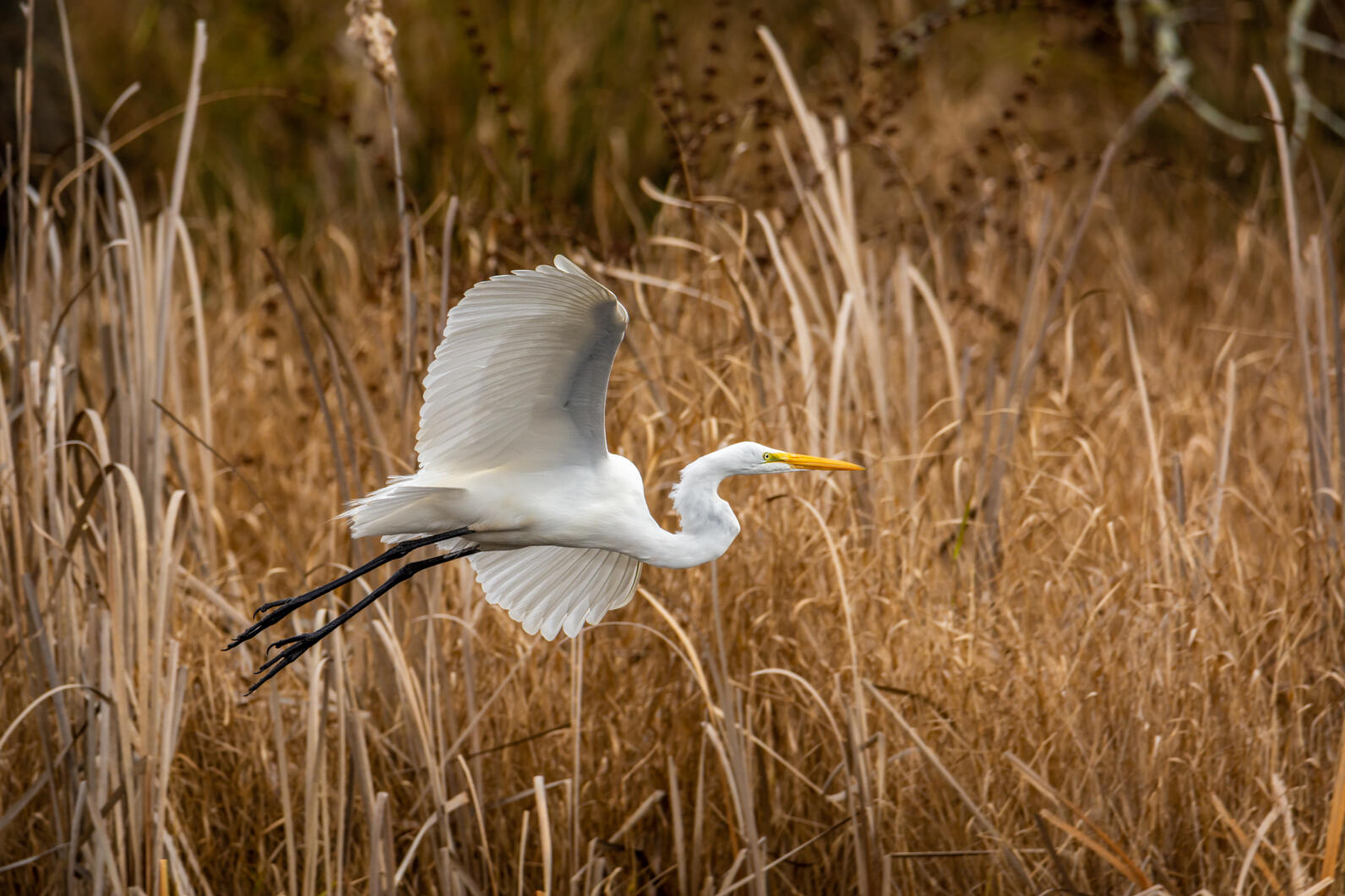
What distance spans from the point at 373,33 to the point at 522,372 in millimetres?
601

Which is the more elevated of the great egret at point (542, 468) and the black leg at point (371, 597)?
the great egret at point (542, 468)

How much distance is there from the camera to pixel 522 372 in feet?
5.45

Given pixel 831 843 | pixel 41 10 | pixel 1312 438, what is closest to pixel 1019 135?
pixel 1312 438

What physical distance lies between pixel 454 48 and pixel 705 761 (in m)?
3.74

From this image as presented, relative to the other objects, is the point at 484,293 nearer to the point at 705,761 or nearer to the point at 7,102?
the point at 705,761

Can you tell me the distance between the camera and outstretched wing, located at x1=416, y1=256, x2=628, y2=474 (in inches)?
60.7

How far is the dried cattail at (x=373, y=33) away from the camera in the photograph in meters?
1.93

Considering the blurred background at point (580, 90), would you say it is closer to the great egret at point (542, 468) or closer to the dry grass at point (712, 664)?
the dry grass at point (712, 664)

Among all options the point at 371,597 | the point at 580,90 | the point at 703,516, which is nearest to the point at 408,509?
the point at 371,597

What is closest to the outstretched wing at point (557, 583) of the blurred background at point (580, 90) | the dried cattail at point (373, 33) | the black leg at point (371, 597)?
the black leg at point (371, 597)

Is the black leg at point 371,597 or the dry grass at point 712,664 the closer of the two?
the black leg at point 371,597

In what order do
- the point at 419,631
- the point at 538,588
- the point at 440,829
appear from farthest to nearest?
the point at 419,631, the point at 440,829, the point at 538,588

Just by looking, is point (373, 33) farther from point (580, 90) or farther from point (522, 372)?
point (580, 90)

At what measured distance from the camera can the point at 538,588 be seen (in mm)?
1906
